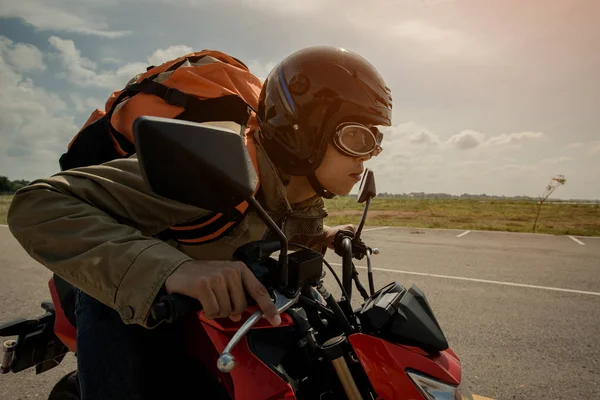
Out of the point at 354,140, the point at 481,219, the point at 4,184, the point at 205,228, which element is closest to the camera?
→ the point at 205,228

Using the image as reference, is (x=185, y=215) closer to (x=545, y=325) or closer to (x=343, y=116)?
(x=343, y=116)

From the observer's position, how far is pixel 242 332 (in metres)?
0.96

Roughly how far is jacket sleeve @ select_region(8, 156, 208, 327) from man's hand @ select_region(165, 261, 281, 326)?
65mm

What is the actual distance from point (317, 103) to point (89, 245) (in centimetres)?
112

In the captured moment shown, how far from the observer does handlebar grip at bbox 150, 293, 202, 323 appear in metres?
0.94

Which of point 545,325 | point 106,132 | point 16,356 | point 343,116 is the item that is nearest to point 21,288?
point 16,356

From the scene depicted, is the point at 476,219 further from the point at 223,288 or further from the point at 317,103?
the point at 223,288

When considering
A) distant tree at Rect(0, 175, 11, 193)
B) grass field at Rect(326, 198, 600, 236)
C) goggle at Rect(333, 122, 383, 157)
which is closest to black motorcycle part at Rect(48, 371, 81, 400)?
goggle at Rect(333, 122, 383, 157)

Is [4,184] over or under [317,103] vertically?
under

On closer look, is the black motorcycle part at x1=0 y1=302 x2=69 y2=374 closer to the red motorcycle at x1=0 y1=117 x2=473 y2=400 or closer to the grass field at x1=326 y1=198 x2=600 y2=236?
the red motorcycle at x1=0 y1=117 x2=473 y2=400

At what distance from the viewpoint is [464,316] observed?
4855mm

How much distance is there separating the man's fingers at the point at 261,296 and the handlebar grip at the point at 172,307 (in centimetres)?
15

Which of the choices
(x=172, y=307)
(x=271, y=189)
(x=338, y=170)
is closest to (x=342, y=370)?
(x=172, y=307)

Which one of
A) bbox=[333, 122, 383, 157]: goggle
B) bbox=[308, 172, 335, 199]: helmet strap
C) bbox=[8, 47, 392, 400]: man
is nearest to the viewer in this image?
bbox=[8, 47, 392, 400]: man
